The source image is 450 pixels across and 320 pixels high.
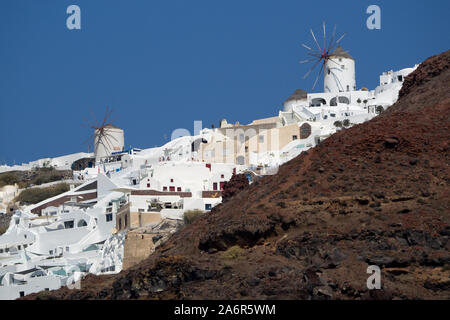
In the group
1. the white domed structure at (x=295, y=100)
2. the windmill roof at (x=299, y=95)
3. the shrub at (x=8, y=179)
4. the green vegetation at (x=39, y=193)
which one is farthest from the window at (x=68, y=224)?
the windmill roof at (x=299, y=95)

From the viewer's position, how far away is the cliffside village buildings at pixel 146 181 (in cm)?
3662

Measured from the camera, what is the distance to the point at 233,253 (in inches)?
800

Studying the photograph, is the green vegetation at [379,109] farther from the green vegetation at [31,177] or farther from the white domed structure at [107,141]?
the green vegetation at [31,177]

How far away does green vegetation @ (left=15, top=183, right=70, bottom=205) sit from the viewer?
5644 centimetres

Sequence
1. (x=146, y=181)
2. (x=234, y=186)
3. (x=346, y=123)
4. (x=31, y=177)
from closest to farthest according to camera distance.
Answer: (x=234, y=186) → (x=146, y=181) → (x=346, y=123) → (x=31, y=177)

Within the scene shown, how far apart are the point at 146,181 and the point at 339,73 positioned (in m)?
26.2

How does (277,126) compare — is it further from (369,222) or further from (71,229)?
(369,222)

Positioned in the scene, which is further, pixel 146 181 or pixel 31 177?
pixel 31 177

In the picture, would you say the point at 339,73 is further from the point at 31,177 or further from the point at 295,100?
the point at 31,177

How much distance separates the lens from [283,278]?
18250 millimetres

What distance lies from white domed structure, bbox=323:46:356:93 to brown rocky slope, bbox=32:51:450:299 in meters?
41.6

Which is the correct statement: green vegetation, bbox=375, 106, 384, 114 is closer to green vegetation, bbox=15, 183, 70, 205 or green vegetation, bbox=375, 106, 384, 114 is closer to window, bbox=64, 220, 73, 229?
green vegetation, bbox=15, 183, 70, 205

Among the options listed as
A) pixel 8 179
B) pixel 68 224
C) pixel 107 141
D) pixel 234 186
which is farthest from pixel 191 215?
pixel 8 179
